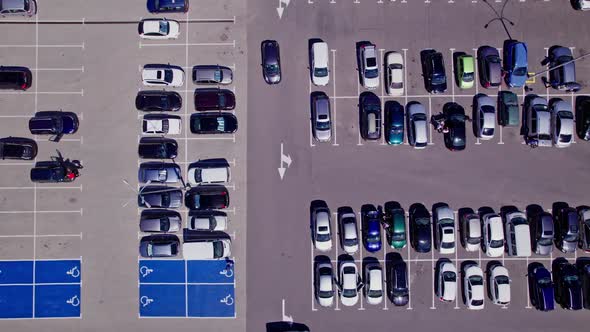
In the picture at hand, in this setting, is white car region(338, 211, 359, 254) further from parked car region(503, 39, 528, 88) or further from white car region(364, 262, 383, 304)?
parked car region(503, 39, 528, 88)

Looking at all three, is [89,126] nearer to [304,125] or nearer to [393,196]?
[304,125]

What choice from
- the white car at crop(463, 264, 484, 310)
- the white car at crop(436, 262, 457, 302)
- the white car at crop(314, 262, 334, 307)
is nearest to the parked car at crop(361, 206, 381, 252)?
the white car at crop(314, 262, 334, 307)

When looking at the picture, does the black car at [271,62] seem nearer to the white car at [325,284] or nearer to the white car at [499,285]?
the white car at [325,284]

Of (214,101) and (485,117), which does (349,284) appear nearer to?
(485,117)

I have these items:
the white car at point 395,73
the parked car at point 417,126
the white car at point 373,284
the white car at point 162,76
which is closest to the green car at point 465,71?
the parked car at point 417,126

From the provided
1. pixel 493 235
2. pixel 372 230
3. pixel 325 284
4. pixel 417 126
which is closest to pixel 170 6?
pixel 417 126
